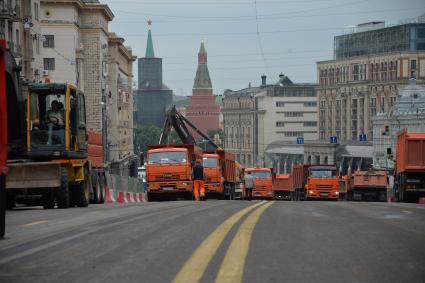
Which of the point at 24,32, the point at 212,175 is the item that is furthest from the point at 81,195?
the point at 24,32

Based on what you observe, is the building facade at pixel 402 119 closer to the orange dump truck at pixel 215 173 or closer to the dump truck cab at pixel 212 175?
the orange dump truck at pixel 215 173

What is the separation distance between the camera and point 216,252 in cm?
1095

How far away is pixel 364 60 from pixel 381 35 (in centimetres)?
762

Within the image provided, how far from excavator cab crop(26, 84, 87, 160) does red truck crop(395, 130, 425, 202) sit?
21.5m

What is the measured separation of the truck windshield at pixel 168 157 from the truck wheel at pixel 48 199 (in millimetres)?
16552

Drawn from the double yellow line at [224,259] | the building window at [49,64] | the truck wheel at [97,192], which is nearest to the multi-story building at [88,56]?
the building window at [49,64]

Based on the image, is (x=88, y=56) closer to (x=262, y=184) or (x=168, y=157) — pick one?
(x=262, y=184)

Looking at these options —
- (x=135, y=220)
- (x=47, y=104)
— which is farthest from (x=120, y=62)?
(x=135, y=220)

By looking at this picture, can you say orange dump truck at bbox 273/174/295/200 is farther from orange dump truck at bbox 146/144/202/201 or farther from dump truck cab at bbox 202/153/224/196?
orange dump truck at bbox 146/144/202/201

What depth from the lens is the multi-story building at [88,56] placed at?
9456cm

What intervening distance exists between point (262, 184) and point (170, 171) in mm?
24003

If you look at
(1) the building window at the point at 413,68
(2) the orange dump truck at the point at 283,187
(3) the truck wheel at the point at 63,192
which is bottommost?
(2) the orange dump truck at the point at 283,187

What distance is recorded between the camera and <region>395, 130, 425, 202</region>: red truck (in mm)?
44500

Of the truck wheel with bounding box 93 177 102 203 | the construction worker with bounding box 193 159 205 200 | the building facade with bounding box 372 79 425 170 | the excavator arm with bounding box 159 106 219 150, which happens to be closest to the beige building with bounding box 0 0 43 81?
the excavator arm with bounding box 159 106 219 150
